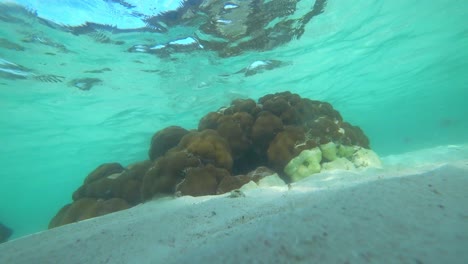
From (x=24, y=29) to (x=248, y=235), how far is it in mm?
12864

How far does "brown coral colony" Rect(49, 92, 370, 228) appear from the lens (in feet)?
Answer: 17.1

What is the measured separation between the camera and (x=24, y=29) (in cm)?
1023

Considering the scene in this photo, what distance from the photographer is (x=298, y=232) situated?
202cm

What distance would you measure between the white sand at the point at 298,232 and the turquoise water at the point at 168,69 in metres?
10.5

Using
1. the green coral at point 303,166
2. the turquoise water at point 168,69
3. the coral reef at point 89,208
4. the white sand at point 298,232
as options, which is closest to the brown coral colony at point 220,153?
the coral reef at point 89,208

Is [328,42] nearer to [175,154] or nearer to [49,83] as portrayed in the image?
[175,154]

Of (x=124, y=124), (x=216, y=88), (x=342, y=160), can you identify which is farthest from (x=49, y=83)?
(x=342, y=160)

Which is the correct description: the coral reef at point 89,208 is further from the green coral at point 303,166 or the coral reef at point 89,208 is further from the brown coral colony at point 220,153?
the green coral at point 303,166

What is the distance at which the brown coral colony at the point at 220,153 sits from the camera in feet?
17.1

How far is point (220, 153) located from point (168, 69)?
38.0ft

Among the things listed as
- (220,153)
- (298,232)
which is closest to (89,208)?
(220,153)

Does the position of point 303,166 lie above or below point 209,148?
below

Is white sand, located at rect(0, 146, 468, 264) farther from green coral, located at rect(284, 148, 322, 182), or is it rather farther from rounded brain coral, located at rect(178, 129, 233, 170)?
green coral, located at rect(284, 148, 322, 182)

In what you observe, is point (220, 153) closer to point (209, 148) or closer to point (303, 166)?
point (209, 148)
